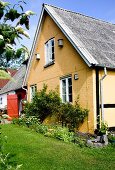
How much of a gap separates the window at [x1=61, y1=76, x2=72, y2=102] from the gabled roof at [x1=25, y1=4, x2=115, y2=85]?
1977 mm

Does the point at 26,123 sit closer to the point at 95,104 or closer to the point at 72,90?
the point at 72,90

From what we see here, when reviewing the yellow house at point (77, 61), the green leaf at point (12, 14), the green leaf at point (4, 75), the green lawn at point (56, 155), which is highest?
the yellow house at point (77, 61)


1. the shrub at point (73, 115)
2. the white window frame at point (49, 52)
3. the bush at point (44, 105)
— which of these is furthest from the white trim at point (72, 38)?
the bush at point (44, 105)

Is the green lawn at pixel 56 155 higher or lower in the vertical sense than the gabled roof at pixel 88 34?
lower

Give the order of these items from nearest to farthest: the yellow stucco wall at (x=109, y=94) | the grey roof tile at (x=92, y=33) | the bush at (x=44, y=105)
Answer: the yellow stucco wall at (x=109, y=94), the grey roof tile at (x=92, y=33), the bush at (x=44, y=105)

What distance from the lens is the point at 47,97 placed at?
1497 centimetres

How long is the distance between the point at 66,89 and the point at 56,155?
630 cm

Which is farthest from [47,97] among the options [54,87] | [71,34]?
[71,34]

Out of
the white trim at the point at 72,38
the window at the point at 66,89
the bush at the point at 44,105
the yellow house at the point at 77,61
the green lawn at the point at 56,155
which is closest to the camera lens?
the green lawn at the point at 56,155

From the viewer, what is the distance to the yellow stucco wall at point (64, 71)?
12.5 m

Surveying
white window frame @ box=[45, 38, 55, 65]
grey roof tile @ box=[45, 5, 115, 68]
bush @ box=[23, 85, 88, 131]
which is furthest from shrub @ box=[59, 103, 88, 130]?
white window frame @ box=[45, 38, 55, 65]

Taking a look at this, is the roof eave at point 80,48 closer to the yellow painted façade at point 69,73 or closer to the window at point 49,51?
the yellow painted façade at point 69,73

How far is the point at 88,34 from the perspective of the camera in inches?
580

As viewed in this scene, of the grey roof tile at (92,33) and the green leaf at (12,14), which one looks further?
the grey roof tile at (92,33)
